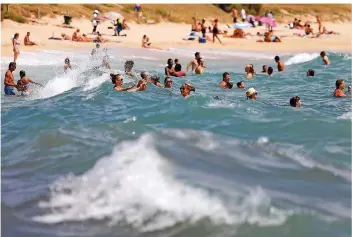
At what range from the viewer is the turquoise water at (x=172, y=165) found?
5.92 m

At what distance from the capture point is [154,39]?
28547mm

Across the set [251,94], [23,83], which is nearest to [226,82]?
[251,94]

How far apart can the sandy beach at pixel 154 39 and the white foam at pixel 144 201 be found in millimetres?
15437

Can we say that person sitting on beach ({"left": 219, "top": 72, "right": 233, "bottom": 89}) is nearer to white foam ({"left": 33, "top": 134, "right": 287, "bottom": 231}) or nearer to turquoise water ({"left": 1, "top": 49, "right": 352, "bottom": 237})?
turquoise water ({"left": 1, "top": 49, "right": 352, "bottom": 237})

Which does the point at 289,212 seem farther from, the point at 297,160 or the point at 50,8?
the point at 50,8

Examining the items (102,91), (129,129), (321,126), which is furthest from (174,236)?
(102,91)

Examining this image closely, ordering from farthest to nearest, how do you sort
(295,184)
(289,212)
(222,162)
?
(222,162), (295,184), (289,212)

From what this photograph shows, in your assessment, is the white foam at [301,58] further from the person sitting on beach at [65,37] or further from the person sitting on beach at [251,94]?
the person sitting on beach at [251,94]

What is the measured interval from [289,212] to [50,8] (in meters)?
28.3

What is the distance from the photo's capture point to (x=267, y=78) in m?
17.5

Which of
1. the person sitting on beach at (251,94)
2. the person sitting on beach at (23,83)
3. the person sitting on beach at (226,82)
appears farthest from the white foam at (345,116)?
the person sitting on beach at (23,83)

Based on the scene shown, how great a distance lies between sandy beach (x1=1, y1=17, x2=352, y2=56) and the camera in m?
24.3

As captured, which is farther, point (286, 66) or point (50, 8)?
point (50, 8)

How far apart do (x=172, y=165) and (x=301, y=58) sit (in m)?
17.6
